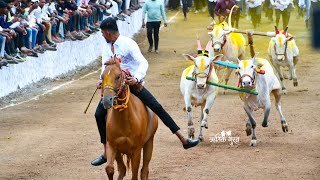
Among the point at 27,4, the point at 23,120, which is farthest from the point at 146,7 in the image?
the point at 23,120

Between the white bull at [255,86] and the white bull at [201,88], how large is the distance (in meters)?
0.58

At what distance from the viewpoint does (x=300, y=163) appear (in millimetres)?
13367

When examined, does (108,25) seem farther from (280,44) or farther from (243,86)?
(280,44)

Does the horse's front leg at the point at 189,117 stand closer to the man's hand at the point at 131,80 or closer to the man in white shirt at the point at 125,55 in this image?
the man in white shirt at the point at 125,55

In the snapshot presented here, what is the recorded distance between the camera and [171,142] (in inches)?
615

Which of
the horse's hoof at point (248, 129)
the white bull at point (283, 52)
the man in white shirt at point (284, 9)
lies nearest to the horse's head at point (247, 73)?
the horse's hoof at point (248, 129)

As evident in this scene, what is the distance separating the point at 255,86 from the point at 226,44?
26.5ft

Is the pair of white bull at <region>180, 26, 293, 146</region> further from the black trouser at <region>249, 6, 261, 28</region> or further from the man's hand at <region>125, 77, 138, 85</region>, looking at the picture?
the black trouser at <region>249, 6, 261, 28</region>

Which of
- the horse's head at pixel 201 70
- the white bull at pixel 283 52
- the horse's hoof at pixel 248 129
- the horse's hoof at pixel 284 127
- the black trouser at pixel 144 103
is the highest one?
the black trouser at pixel 144 103

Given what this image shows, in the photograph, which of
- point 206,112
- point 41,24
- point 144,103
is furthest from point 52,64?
point 144,103

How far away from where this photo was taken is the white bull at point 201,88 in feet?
50.5

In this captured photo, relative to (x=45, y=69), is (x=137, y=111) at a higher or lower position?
higher

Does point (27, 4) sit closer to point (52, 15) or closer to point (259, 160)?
point (52, 15)

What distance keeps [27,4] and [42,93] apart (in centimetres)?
266
